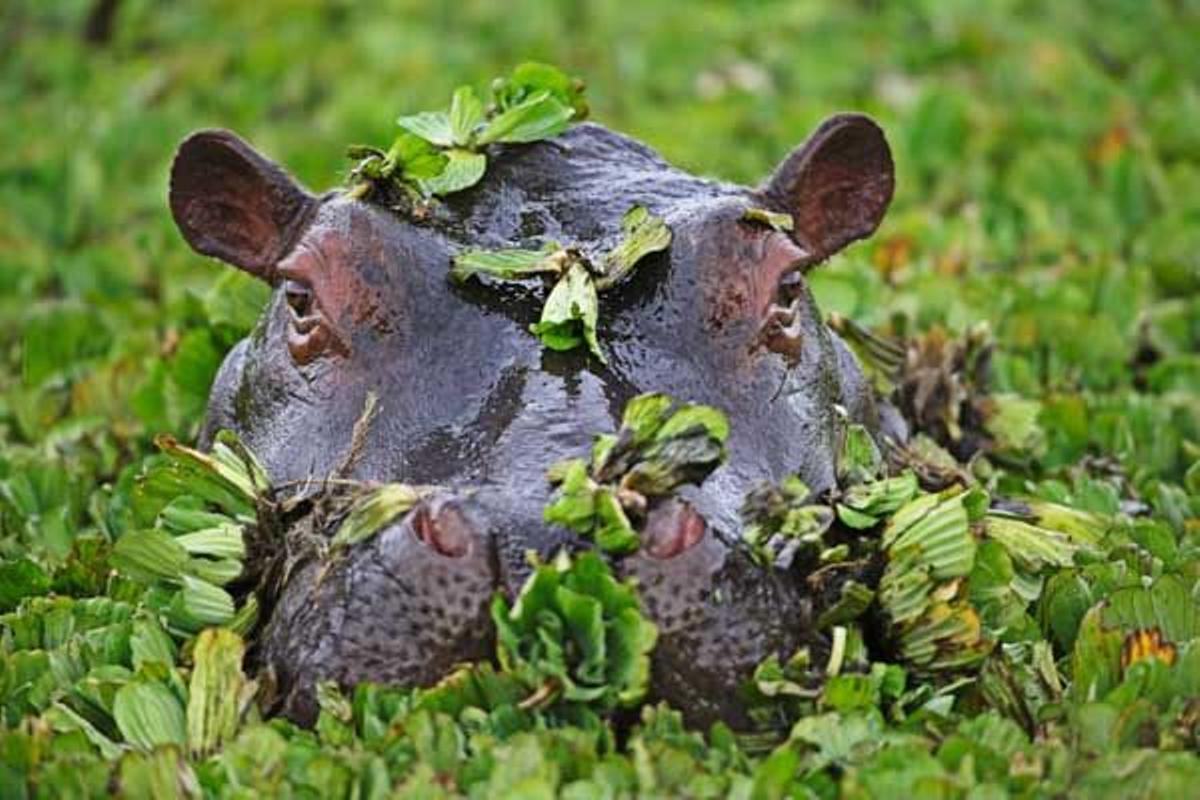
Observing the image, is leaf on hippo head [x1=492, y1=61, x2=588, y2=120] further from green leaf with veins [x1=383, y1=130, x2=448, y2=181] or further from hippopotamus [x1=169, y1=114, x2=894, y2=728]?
green leaf with veins [x1=383, y1=130, x2=448, y2=181]

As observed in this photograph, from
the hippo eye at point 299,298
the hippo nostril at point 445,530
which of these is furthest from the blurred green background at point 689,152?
the hippo nostril at point 445,530

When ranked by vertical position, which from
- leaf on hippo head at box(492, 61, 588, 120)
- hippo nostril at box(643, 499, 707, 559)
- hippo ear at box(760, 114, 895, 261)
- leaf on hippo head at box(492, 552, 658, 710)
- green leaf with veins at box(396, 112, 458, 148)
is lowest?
leaf on hippo head at box(492, 552, 658, 710)

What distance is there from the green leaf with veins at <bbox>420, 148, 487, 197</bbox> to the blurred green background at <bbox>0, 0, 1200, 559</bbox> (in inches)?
41.6

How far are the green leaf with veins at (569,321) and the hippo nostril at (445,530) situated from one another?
47 centimetres

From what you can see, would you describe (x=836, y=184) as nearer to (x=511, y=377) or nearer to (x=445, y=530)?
(x=511, y=377)

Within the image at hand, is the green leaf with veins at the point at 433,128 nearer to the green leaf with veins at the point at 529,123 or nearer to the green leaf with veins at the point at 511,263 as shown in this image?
the green leaf with veins at the point at 529,123

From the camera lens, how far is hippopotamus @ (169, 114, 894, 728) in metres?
3.09

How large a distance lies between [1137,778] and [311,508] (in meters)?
1.25

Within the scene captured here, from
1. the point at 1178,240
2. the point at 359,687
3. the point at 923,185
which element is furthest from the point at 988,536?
the point at 923,185

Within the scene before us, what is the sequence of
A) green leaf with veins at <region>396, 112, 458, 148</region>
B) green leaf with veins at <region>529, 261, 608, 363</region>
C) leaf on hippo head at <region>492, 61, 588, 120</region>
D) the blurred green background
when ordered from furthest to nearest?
the blurred green background → leaf on hippo head at <region>492, 61, 588, 120</region> → green leaf with veins at <region>396, 112, 458, 148</region> → green leaf with veins at <region>529, 261, 608, 363</region>

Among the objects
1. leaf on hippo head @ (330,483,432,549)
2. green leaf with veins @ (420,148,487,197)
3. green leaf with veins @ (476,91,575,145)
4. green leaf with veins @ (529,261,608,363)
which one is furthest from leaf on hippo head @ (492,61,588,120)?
leaf on hippo head @ (330,483,432,549)

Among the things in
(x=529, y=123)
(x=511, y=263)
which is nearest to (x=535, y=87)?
(x=529, y=123)

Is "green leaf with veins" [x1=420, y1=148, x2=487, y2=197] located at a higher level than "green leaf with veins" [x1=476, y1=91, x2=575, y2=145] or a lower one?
lower

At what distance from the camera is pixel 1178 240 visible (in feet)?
22.0
